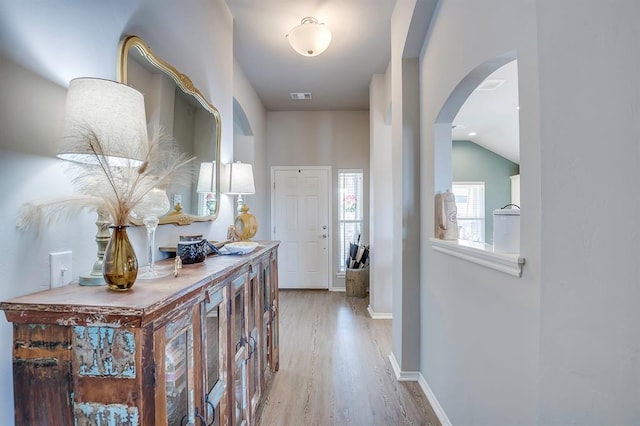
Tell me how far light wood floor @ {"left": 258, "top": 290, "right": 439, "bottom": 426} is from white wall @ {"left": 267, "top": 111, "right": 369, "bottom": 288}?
1.76 m

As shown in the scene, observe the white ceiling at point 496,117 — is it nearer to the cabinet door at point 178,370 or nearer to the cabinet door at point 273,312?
the cabinet door at point 273,312

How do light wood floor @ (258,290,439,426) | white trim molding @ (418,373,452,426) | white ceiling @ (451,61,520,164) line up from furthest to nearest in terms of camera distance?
white ceiling @ (451,61,520,164), light wood floor @ (258,290,439,426), white trim molding @ (418,373,452,426)

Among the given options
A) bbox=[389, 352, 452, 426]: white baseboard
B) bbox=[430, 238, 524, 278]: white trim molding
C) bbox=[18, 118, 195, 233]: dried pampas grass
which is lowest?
bbox=[389, 352, 452, 426]: white baseboard

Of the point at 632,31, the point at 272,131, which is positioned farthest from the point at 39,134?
the point at 272,131

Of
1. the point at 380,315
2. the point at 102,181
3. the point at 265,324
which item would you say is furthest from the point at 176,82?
the point at 380,315

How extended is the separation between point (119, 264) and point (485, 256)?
1394 millimetres

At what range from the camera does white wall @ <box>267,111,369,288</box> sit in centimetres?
504

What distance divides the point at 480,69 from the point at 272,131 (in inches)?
159

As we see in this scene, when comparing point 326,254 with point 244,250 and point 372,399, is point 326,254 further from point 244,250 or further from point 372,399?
point 244,250

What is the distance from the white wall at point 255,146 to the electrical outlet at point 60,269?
2.88m

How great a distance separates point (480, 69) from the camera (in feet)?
4.82

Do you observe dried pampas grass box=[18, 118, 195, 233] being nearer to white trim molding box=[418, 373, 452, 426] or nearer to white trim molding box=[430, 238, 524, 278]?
white trim molding box=[430, 238, 524, 278]

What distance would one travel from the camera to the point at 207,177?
2.07 metres

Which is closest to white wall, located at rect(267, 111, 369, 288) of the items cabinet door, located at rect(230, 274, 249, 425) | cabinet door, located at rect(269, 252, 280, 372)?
cabinet door, located at rect(269, 252, 280, 372)
